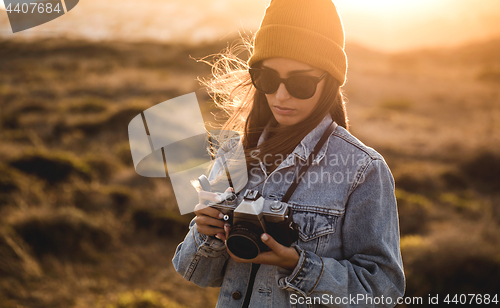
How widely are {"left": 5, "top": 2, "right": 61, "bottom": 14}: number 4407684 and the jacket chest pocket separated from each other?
462 cm

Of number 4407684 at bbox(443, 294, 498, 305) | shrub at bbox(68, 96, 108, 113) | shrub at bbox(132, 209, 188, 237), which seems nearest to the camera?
number 4407684 at bbox(443, 294, 498, 305)

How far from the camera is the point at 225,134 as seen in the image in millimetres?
1960

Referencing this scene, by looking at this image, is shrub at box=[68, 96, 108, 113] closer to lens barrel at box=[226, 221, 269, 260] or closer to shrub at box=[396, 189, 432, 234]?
shrub at box=[396, 189, 432, 234]

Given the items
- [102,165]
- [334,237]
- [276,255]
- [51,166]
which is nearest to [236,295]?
[276,255]

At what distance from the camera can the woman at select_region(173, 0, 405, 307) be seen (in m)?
1.37

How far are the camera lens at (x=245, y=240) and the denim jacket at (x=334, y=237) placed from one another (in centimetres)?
20

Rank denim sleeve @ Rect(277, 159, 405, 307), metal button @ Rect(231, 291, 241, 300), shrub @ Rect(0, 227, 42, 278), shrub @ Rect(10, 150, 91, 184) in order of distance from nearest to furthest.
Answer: denim sleeve @ Rect(277, 159, 405, 307) → metal button @ Rect(231, 291, 241, 300) → shrub @ Rect(0, 227, 42, 278) → shrub @ Rect(10, 150, 91, 184)

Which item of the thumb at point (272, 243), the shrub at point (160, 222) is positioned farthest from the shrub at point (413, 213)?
the thumb at point (272, 243)

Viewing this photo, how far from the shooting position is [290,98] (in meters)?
1.52

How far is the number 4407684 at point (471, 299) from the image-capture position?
386 cm

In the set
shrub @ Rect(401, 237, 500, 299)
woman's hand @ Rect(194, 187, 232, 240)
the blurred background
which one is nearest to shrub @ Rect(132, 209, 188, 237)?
the blurred background

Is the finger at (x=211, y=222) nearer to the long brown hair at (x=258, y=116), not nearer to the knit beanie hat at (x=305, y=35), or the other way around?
the long brown hair at (x=258, y=116)

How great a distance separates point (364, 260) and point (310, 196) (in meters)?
0.35

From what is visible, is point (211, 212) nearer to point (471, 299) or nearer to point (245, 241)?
point (245, 241)
